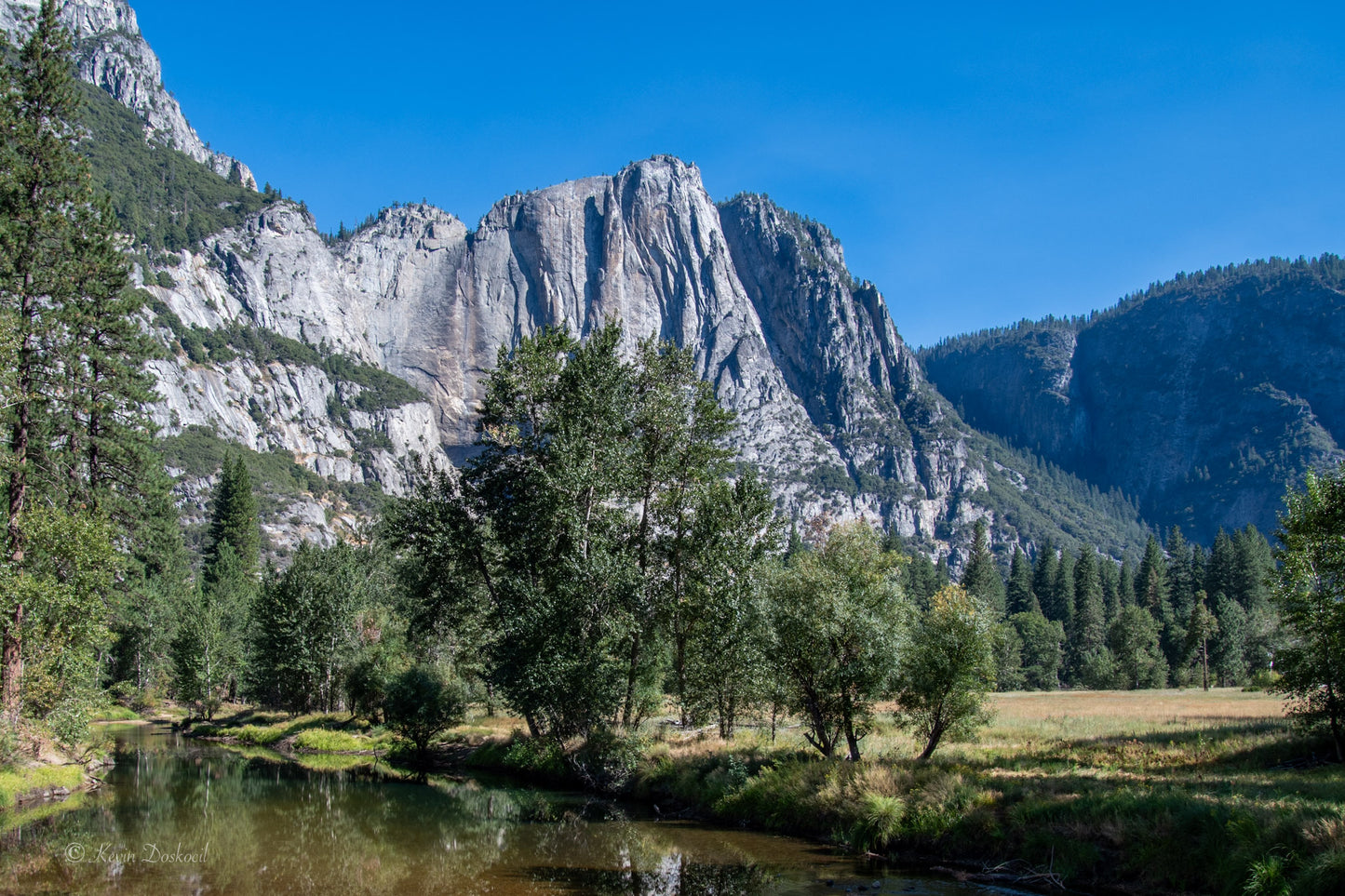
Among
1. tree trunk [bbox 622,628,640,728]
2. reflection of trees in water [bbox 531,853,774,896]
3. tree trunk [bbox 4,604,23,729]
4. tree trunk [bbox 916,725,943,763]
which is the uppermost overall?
tree trunk [bbox 4,604,23,729]

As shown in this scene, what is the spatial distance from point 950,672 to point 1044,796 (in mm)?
6743

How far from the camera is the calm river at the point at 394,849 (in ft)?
49.5

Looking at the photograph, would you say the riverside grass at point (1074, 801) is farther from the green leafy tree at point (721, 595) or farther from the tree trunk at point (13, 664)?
the tree trunk at point (13, 664)

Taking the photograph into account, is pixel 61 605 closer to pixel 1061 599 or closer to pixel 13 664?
pixel 13 664

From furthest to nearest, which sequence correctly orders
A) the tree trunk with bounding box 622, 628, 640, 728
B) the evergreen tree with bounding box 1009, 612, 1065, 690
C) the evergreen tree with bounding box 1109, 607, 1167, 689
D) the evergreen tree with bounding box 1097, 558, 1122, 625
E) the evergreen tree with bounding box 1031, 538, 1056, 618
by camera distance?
the evergreen tree with bounding box 1031, 538, 1056, 618 < the evergreen tree with bounding box 1097, 558, 1122, 625 < the evergreen tree with bounding box 1009, 612, 1065, 690 < the evergreen tree with bounding box 1109, 607, 1167, 689 < the tree trunk with bounding box 622, 628, 640, 728

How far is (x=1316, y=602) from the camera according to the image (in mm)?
23312

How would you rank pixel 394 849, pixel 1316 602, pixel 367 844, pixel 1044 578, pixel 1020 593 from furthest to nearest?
pixel 1044 578
pixel 1020 593
pixel 1316 602
pixel 367 844
pixel 394 849

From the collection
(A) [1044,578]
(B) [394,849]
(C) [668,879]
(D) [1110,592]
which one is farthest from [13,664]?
(D) [1110,592]

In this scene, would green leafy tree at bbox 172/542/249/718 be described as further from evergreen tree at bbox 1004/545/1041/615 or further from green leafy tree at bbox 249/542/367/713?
evergreen tree at bbox 1004/545/1041/615

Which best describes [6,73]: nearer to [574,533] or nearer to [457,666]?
[574,533]

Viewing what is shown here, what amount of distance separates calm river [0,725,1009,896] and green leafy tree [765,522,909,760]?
4258 millimetres

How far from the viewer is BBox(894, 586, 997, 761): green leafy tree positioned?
23.8m

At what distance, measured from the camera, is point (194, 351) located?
181m

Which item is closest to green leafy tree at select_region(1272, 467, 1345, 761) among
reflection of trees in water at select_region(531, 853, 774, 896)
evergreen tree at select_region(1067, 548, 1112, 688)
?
reflection of trees in water at select_region(531, 853, 774, 896)
